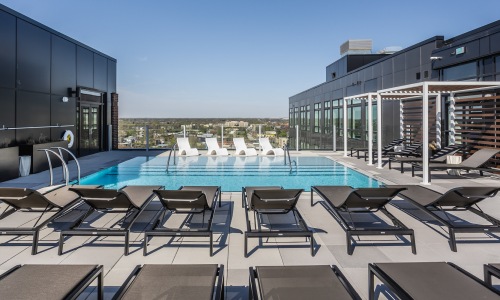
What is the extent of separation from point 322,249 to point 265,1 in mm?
17843

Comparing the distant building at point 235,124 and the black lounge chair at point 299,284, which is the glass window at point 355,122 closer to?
the distant building at point 235,124

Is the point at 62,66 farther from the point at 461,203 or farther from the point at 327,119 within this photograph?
the point at 327,119

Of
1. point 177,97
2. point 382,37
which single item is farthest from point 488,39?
point 177,97

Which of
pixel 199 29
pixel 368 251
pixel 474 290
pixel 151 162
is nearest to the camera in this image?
pixel 474 290

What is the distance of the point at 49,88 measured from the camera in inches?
427

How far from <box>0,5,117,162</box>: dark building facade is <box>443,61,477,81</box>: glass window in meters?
12.3

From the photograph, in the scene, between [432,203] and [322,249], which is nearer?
[322,249]

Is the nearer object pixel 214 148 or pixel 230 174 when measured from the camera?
pixel 230 174

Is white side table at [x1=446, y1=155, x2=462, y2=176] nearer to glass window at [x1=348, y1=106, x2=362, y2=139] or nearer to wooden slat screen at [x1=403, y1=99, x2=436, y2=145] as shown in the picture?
wooden slat screen at [x1=403, y1=99, x2=436, y2=145]

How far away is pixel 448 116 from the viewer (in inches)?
430

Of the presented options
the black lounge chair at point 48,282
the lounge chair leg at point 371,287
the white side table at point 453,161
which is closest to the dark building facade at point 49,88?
the black lounge chair at point 48,282

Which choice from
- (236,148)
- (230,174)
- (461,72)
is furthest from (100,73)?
(461,72)

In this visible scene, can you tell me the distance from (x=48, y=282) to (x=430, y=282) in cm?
251

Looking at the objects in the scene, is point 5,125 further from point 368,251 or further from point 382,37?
point 382,37
